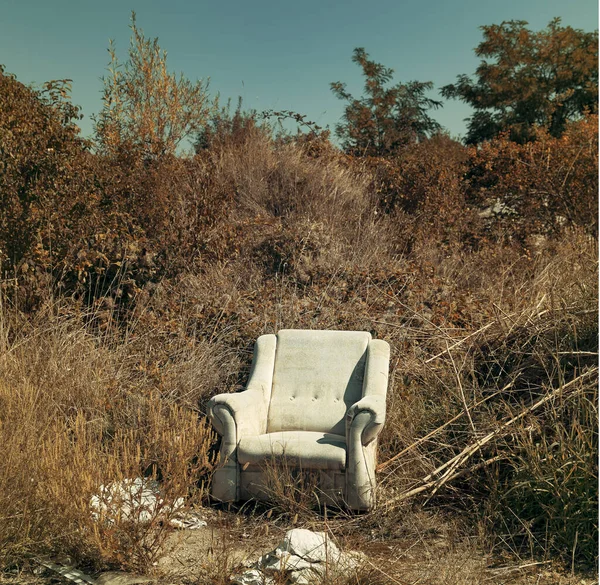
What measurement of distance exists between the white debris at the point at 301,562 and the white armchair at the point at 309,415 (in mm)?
880

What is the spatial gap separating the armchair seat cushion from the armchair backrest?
0.44m

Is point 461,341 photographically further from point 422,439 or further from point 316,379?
point 316,379

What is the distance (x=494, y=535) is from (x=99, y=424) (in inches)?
120

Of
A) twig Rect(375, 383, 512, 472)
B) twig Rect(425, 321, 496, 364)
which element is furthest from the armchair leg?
twig Rect(425, 321, 496, 364)

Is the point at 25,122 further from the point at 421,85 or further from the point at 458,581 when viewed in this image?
the point at 421,85

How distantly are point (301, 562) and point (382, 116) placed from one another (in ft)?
46.9

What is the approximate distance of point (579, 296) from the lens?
548 centimetres

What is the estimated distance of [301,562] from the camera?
3473 millimetres

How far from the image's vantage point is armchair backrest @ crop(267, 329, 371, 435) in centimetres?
521

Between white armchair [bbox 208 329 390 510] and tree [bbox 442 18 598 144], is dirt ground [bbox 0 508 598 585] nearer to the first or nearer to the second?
white armchair [bbox 208 329 390 510]

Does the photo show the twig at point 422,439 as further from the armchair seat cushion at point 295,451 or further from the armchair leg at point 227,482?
the armchair leg at point 227,482

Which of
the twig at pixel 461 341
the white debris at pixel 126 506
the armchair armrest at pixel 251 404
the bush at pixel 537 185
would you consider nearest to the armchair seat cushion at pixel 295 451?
the armchair armrest at pixel 251 404

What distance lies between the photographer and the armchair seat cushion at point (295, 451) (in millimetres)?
4516

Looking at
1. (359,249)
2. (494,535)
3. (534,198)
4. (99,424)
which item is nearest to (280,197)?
(359,249)
